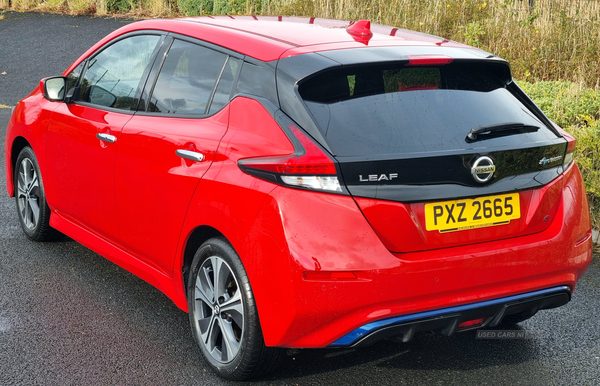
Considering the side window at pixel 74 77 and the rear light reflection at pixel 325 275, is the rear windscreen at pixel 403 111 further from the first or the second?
the side window at pixel 74 77

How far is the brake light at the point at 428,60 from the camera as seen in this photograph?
324 cm

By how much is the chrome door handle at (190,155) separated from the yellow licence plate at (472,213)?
3.74 feet

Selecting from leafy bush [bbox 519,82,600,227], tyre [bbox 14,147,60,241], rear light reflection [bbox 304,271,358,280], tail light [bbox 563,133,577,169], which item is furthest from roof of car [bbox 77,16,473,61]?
leafy bush [bbox 519,82,600,227]

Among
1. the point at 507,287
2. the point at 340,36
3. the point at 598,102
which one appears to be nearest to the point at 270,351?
the point at 507,287

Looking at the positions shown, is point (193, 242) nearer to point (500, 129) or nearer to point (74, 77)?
point (500, 129)

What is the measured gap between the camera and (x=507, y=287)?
10.3ft

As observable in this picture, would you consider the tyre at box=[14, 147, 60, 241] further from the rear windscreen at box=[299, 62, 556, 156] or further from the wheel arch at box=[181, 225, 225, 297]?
the rear windscreen at box=[299, 62, 556, 156]

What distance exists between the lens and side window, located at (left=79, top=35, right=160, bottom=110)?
4.20 metres

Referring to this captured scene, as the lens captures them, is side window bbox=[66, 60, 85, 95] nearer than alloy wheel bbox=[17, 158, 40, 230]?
Yes

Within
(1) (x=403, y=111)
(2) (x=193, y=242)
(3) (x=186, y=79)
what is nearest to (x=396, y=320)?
(1) (x=403, y=111)

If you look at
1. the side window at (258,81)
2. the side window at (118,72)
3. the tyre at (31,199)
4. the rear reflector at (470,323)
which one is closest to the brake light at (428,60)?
the side window at (258,81)

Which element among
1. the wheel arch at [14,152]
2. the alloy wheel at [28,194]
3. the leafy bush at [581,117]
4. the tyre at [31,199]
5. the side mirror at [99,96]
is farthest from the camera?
the leafy bush at [581,117]

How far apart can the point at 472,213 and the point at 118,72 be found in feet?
8.26

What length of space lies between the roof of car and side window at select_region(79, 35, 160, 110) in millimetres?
148
